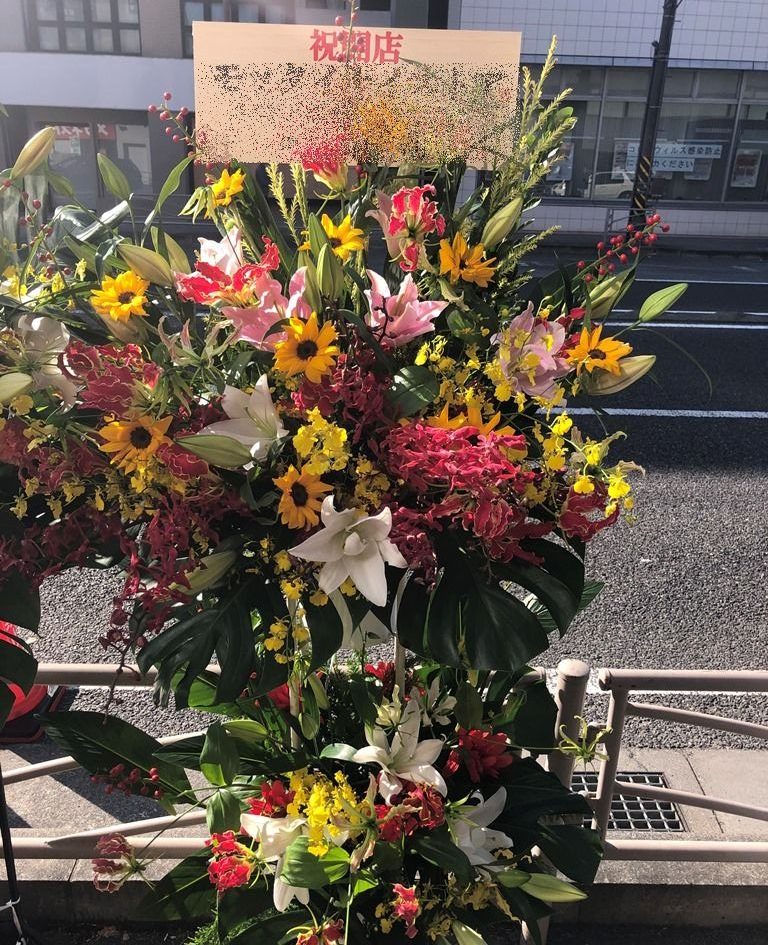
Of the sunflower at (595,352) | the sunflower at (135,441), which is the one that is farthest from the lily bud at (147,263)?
the sunflower at (595,352)

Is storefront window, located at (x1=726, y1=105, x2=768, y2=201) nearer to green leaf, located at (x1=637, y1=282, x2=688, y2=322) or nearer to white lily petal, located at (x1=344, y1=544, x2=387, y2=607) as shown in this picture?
green leaf, located at (x1=637, y1=282, x2=688, y2=322)

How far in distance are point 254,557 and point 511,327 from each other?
439 millimetres

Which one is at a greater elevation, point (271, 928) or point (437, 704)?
point (437, 704)

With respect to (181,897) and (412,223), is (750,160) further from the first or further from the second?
(181,897)

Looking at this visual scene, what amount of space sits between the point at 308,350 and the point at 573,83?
17.3 metres

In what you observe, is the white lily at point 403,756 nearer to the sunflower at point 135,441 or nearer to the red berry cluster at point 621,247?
the sunflower at point 135,441

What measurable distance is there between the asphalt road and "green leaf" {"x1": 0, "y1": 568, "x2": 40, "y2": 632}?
214 centimetres

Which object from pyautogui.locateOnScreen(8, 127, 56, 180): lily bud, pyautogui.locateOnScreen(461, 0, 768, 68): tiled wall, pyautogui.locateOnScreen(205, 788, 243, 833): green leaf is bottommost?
pyautogui.locateOnScreen(205, 788, 243, 833): green leaf

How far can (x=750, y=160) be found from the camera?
57.6 feet

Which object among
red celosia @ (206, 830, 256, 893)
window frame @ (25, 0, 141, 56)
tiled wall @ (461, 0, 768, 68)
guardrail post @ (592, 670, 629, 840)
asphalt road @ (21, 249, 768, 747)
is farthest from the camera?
window frame @ (25, 0, 141, 56)

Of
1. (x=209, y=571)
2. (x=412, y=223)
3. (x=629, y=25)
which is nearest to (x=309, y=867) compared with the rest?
(x=209, y=571)

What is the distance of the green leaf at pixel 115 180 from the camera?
111cm

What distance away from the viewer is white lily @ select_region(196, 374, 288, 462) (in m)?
0.91

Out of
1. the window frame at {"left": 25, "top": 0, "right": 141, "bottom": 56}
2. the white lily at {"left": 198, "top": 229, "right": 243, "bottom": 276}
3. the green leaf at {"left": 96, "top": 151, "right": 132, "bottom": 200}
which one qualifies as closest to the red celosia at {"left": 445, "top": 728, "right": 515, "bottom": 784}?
the white lily at {"left": 198, "top": 229, "right": 243, "bottom": 276}
